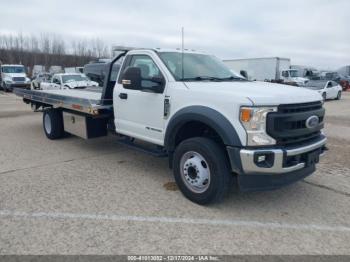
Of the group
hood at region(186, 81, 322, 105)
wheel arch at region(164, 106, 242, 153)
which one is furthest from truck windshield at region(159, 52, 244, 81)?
wheel arch at region(164, 106, 242, 153)

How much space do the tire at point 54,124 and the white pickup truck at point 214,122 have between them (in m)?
2.65

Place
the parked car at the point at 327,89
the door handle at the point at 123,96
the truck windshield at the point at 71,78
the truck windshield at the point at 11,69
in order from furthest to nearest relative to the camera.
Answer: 1. the truck windshield at the point at 11,69
2. the parked car at the point at 327,89
3. the truck windshield at the point at 71,78
4. the door handle at the point at 123,96

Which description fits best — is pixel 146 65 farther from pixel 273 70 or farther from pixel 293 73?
pixel 293 73

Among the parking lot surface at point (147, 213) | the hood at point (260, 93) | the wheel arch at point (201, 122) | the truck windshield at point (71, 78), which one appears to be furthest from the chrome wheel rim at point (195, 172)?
the truck windshield at point (71, 78)

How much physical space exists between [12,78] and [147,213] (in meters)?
28.6

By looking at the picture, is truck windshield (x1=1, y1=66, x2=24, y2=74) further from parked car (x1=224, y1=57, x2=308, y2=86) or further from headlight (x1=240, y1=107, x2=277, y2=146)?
headlight (x1=240, y1=107, x2=277, y2=146)

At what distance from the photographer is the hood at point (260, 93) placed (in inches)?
147

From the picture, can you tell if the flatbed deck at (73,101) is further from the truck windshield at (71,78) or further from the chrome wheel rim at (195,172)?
the truck windshield at (71,78)

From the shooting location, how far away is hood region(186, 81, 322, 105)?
3727 mm

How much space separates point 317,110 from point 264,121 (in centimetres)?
102

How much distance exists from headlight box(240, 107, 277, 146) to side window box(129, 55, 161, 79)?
1.66 metres

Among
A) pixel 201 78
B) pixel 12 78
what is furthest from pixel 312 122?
pixel 12 78

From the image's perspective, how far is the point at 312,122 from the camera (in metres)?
4.10

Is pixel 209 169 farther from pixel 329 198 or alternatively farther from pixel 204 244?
pixel 329 198
